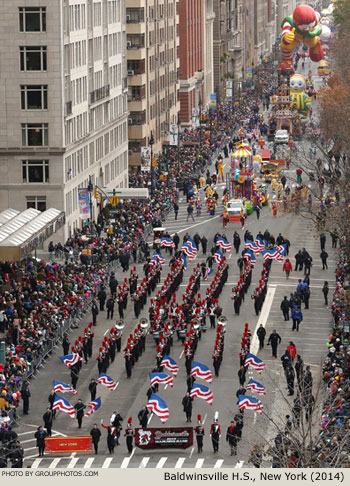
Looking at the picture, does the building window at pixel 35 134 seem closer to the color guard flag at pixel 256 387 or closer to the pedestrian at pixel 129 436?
the color guard flag at pixel 256 387

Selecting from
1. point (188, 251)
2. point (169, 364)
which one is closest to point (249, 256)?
point (188, 251)

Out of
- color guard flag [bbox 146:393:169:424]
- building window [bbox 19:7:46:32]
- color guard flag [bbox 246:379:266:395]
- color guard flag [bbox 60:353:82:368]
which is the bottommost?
color guard flag [bbox 60:353:82:368]

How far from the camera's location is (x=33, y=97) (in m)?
86.3

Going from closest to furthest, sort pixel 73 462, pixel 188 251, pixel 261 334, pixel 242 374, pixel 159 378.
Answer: pixel 73 462, pixel 159 378, pixel 242 374, pixel 261 334, pixel 188 251

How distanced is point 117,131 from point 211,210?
45.9 feet

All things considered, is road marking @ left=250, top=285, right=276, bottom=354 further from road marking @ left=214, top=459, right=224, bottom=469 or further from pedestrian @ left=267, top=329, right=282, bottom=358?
road marking @ left=214, top=459, right=224, bottom=469

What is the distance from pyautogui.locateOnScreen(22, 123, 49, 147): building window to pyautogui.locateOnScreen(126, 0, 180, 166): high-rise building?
1413 inches

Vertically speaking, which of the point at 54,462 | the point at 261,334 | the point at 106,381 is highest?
the point at 106,381

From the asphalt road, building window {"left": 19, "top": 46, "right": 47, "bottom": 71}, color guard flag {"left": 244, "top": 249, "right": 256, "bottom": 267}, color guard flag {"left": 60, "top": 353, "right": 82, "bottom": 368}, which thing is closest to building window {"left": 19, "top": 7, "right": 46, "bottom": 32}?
building window {"left": 19, "top": 46, "right": 47, "bottom": 71}

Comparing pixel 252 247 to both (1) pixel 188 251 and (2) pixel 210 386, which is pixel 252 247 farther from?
(2) pixel 210 386

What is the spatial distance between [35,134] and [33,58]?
4.38m

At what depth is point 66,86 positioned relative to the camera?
88688mm

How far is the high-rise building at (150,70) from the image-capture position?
122m

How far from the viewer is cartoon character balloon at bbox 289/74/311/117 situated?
524 ft
